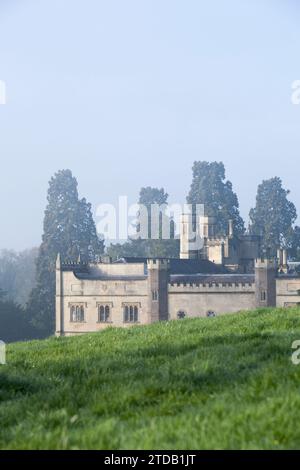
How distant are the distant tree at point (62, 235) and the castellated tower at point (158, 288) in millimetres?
12538

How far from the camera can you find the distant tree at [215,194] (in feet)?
332

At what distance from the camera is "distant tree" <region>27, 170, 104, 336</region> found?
87.6 m

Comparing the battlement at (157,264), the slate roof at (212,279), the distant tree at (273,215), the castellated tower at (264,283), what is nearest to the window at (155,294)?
the slate roof at (212,279)

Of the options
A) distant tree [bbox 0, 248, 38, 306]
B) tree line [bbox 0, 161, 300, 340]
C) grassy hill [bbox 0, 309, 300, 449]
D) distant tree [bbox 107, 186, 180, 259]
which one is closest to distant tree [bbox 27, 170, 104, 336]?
tree line [bbox 0, 161, 300, 340]

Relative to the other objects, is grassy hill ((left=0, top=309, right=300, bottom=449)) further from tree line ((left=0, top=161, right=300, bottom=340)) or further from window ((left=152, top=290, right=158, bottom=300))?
tree line ((left=0, top=161, right=300, bottom=340))

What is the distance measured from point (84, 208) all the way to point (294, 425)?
285 feet

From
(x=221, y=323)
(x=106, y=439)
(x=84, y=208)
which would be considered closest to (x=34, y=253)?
(x=84, y=208)

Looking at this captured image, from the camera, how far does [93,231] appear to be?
94062mm

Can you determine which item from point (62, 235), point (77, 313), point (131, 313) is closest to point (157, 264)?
point (131, 313)

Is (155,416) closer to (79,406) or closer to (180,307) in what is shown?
(79,406)

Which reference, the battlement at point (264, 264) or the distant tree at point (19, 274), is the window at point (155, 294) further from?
the distant tree at point (19, 274)

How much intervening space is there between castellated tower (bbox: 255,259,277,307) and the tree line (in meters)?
16.4

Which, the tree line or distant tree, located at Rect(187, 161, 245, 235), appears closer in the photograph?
the tree line

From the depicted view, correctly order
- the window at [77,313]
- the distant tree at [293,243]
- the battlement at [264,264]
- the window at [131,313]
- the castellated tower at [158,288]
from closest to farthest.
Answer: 1. the battlement at [264,264]
2. the castellated tower at [158,288]
3. the window at [131,313]
4. the window at [77,313]
5. the distant tree at [293,243]
